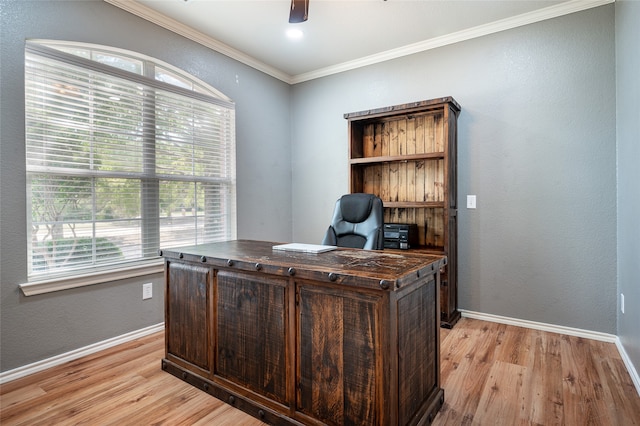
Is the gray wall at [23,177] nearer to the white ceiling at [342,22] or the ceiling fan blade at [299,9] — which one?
the white ceiling at [342,22]

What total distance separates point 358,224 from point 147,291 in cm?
186

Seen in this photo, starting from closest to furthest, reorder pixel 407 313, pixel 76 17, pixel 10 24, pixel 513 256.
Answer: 1. pixel 407 313
2. pixel 10 24
3. pixel 76 17
4. pixel 513 256

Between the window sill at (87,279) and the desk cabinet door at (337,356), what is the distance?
1814 millimetres

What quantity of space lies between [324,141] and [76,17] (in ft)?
8.28

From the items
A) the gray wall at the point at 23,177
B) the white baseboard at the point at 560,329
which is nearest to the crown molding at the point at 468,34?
the gray wall at the point at 23,177

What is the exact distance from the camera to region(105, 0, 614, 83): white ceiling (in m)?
2.72

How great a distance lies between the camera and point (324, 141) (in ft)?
13.5

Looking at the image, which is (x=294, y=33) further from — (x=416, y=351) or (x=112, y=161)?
(x=416, y=351)

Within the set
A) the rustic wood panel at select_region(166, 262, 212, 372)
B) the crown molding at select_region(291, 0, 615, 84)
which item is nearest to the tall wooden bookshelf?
the crown molding at select_region(291, 0, 615, 84)

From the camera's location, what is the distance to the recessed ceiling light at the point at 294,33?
3.14m

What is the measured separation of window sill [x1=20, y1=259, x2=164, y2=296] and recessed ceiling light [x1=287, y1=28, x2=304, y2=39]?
2386 mm

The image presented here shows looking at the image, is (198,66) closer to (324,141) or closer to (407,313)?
(324,141)

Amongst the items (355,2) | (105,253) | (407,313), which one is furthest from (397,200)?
(105,253)

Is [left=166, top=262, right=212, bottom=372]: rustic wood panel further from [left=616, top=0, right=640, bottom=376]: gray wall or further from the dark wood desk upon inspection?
[left=616, top=0, right=640, bottom=376]: gray wall
